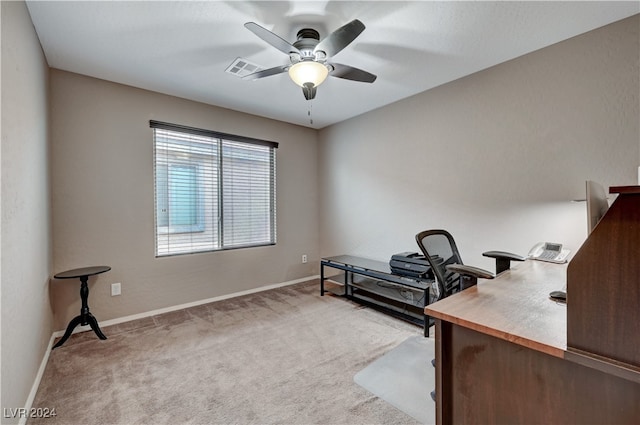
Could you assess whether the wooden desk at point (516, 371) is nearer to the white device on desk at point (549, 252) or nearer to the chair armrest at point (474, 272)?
the chair armrest at point (474, 272)

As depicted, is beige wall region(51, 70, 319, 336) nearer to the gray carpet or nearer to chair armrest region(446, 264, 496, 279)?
the gray carpet

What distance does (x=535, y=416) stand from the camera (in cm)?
104

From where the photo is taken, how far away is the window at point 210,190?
133 inches

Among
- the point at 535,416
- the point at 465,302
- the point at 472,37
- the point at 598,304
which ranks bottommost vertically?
the point at 535,416

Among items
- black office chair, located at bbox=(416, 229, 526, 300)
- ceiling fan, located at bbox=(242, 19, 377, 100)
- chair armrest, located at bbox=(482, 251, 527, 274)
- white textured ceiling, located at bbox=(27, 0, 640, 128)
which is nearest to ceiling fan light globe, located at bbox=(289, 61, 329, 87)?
ceiling fan, located at bbox=(242, 19, 377, 100)

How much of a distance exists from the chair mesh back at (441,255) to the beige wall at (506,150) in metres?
0.98

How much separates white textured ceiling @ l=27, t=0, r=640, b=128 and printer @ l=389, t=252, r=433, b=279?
1.89 m

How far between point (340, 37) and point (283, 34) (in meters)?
0.61

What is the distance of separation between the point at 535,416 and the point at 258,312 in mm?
2757

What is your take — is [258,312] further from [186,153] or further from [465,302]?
[465,302]

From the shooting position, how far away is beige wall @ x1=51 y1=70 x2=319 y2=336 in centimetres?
278

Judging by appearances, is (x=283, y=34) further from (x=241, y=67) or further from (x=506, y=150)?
(x=506, y=150)

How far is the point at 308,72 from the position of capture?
6.72ft

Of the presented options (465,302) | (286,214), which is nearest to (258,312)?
(286,214)
